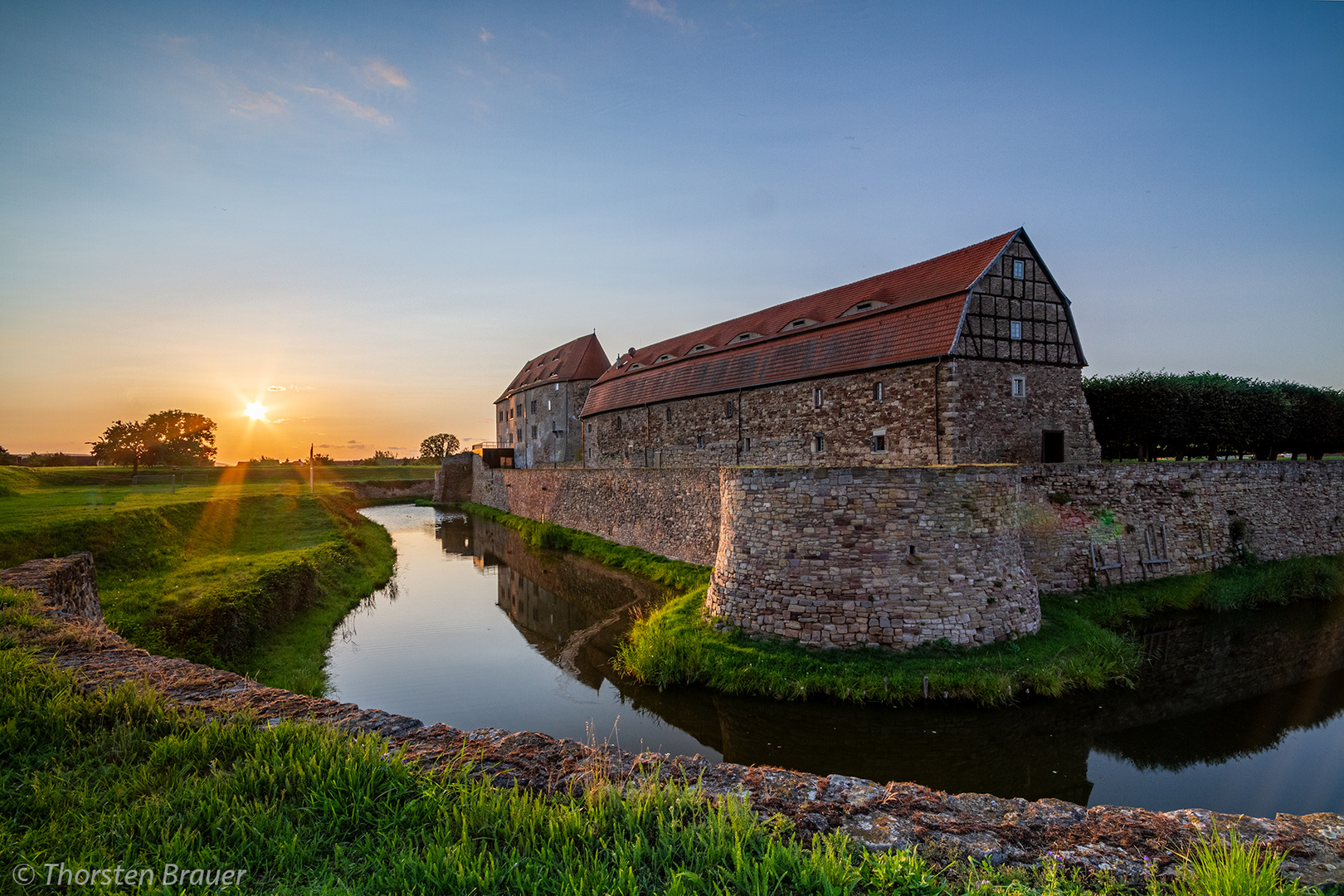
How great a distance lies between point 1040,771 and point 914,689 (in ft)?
6.96

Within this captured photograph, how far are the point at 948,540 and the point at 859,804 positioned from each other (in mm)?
8119

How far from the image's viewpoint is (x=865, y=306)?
909 inches

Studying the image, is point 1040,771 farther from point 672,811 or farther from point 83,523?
point 83,523

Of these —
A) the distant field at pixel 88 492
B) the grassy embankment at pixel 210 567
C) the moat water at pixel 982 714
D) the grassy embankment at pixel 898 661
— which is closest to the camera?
the moat water at pixel 982 714

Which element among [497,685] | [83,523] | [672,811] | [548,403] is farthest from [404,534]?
[672,811]

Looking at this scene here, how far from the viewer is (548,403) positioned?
49.7 metres

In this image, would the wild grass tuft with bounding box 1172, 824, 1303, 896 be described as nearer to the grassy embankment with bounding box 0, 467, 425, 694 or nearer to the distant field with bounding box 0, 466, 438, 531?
the grassy embankment with bounding box 0, 467, 425, 694

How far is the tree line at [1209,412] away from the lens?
25.1 meters

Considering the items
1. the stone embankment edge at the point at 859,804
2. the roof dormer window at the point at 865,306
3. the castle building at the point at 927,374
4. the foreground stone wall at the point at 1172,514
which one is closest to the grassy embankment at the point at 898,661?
the foreground stone wall at the point at 1172,514

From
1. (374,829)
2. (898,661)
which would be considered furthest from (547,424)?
(374,829)

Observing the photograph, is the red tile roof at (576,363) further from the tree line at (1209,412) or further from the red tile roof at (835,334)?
the tree line at (1209,412)

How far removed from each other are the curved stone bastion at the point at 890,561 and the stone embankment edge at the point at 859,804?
6530 millimetres

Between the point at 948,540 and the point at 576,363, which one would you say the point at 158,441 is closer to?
the point at 576,363

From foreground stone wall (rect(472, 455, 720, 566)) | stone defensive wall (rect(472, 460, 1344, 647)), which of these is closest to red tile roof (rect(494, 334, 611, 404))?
foreground stone wall (rect(472, 455, 720, 566))
